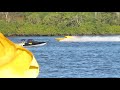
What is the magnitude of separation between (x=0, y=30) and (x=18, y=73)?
0.79 m

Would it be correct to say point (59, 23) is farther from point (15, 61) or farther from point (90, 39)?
point (15, 61)

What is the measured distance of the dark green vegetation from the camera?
37.7 meters

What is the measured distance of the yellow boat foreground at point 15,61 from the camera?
123ft

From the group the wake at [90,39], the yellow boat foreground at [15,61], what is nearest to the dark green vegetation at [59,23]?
the wake at [90,39]

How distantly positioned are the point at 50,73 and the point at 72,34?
826 mm

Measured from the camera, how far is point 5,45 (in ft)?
123

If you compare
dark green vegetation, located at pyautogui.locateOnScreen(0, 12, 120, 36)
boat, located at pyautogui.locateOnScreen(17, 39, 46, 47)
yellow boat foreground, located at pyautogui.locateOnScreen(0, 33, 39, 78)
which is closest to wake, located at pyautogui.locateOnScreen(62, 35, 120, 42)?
dark green vegetation, located at pyautogui.locateOnScreen(0, 12, 120, 36)

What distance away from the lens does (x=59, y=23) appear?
124ft

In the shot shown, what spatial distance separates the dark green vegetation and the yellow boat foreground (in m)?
0.23

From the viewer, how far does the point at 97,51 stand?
3762cm

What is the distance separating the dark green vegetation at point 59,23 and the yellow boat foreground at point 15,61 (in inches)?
9.0

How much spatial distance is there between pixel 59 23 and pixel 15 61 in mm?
1026
